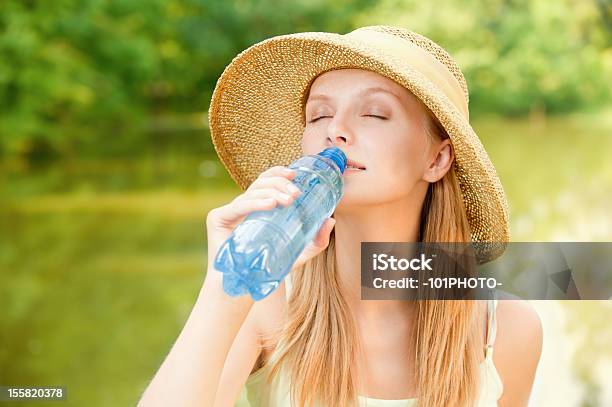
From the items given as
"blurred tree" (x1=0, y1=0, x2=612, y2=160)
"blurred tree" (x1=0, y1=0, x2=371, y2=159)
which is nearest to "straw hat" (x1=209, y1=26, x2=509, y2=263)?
"blurred tree" (x1=0, y1=0, x2=371, y2=159)

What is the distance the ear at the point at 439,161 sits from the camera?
1.11m

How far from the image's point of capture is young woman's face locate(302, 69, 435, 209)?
3.27 feet

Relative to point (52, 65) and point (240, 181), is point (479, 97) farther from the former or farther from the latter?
point (240, 181)

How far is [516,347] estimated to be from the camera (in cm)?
117

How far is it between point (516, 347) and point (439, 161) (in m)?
0.26

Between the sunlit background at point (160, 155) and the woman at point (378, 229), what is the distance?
64.1 inches

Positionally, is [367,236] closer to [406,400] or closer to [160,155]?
[406,400]

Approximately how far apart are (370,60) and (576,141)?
42.4 ft

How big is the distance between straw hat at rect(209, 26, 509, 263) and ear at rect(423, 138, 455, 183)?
0.04ft

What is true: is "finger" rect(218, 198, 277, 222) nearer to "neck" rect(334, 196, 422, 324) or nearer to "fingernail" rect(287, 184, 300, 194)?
"fingernail" rect(287, 184, 300, 194)


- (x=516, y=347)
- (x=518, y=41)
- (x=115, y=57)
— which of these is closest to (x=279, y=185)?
(x=516, y=347)

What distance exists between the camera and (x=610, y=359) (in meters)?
4.46

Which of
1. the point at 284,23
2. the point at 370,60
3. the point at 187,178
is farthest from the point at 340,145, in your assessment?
the point at 284,23

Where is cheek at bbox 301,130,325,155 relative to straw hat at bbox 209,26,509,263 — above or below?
below
